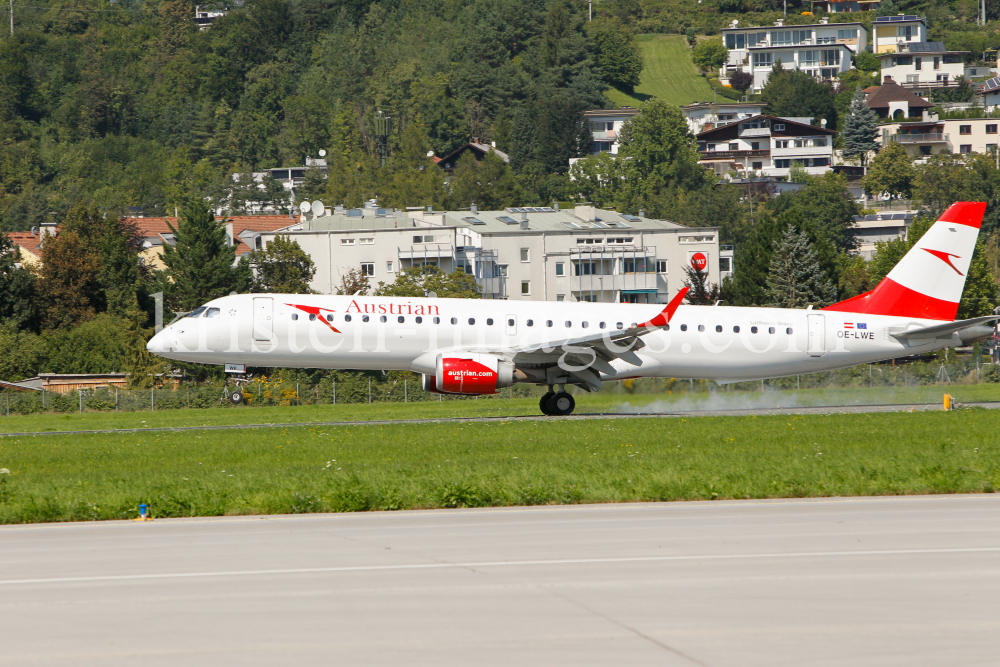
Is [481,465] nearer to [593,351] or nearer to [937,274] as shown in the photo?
[593,351]

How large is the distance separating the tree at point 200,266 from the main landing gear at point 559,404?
160 ft

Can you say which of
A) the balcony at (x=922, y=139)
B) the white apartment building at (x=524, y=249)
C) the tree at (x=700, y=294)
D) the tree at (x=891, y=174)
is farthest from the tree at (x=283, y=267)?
the balcony at (x=922, y=139)

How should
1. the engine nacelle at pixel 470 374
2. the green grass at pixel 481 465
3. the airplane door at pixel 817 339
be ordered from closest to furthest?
the green grass at pixel 481 465, the engine nacelle at pixel 470 374, the airplane door at pixel 817 339

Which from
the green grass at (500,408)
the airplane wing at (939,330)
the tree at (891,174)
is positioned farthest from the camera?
the tree at (891,174)

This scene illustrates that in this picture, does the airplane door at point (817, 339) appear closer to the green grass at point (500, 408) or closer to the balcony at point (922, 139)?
the green grass at point (500, 408)

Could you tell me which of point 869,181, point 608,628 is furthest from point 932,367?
point 869,181

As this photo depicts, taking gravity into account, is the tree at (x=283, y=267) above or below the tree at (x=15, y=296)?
above

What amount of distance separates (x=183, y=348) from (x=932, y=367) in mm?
34982

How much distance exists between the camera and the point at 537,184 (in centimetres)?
19612

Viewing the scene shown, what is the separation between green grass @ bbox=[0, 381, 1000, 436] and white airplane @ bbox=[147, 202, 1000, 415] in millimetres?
1974

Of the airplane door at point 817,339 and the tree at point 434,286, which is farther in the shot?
the tree at point 434,286

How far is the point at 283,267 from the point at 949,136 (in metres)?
139

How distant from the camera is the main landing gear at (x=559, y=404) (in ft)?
118

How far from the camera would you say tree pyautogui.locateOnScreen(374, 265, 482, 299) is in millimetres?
79375
